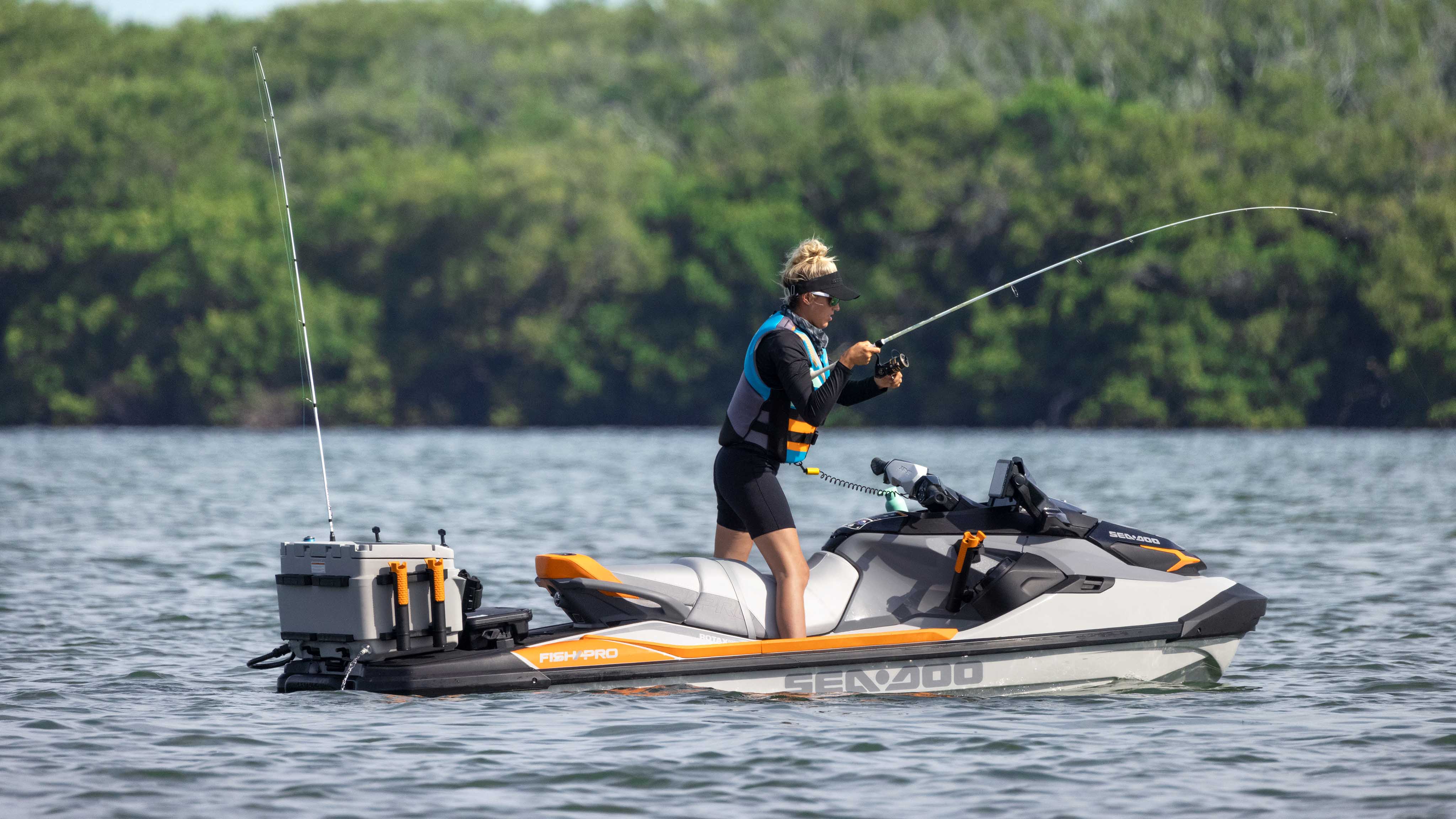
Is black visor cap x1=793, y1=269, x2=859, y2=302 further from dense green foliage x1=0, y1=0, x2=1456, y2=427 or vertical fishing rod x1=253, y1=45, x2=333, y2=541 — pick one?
dense green foliage x1=0, y1=0, x2=1456, y2=427

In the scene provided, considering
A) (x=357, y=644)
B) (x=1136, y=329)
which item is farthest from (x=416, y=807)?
(x=1136, y=329)

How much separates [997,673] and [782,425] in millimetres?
1389

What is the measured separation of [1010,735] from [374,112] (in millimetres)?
54727

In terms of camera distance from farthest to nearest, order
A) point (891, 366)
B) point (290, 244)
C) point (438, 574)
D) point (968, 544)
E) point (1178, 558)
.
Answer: point (1178, 558) → point (968, 544) → point (891, 366) → point (438, 574) → point (290, 244)

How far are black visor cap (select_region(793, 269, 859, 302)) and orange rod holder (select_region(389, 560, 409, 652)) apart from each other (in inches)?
74.6

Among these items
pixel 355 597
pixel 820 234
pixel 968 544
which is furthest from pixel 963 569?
pixel 820 234

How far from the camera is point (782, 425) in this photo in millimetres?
7551

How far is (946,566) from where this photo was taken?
26.0 feet

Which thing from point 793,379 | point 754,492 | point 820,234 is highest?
point 820,234

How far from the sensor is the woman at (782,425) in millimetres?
7469

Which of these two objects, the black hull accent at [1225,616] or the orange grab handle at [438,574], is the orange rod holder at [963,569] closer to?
the black hull accent at [1225,616]

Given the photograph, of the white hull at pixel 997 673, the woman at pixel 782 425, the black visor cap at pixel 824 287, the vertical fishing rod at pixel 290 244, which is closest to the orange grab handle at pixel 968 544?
the white hull at pixel 997 673

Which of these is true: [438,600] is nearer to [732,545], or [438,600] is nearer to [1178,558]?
[732,545]

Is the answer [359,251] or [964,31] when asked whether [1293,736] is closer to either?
[359,251]
